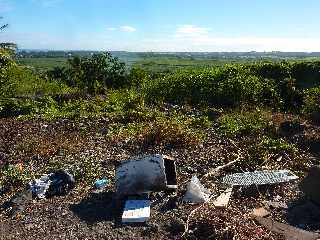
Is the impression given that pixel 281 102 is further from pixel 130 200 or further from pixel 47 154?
pixel 130 200

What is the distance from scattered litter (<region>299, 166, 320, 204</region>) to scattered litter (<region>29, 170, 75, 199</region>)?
9.45ft

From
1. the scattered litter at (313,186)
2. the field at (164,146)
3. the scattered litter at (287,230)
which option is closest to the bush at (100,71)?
the field at (164,146)

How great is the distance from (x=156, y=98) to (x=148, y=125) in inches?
179

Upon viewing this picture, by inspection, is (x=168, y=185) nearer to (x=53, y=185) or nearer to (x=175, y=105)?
(x=53, y=185)

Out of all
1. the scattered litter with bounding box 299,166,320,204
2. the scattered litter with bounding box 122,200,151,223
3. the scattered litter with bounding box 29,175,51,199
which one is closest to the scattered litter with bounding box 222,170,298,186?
the scattered litter with bounding box 299,166,320,204

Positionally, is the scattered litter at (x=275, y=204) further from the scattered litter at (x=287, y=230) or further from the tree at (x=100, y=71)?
the tree at (x=100, y=71)

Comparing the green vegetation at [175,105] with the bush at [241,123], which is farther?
the bush at [241,123]

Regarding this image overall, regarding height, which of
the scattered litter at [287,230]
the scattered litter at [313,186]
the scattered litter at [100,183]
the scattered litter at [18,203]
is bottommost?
the scattered litter at [18,203]

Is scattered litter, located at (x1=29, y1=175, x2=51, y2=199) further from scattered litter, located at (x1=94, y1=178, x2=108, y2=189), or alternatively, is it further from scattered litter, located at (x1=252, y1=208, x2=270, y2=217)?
scattered litter, located at (x1=252, y1=208, x2=270, y2=217)

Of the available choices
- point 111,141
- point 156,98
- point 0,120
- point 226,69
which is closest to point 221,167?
point 111,141

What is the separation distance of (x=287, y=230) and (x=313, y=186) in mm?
817

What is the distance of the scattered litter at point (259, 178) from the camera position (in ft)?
19.5

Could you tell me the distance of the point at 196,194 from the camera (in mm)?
5574

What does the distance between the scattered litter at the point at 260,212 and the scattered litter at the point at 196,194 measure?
56cm
